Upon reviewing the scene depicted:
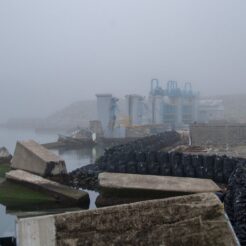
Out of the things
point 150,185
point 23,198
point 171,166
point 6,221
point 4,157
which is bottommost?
point 6,221

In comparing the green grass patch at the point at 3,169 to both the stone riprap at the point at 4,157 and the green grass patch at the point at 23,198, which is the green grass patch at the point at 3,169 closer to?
the stone riprap at the point at 4,157

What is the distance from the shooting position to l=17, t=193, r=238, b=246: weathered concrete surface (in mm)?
4008

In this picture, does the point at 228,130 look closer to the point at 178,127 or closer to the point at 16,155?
the point at 16,155

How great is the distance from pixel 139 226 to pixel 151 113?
48704 mm

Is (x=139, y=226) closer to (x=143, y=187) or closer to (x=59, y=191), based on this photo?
(x=143, y=187)

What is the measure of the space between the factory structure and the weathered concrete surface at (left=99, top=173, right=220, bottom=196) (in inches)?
1145

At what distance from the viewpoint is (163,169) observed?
1252cm

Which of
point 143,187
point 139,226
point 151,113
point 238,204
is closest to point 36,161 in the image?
point 143,187

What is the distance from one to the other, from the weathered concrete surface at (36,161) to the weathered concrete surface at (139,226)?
8653mm

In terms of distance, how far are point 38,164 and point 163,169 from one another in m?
4.04

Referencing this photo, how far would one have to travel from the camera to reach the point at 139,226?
13.4 feet

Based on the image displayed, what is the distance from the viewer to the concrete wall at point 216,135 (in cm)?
2328

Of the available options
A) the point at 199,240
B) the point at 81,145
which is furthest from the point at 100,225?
the point at 81,145

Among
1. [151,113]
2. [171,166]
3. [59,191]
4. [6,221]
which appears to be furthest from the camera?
[151,113]
